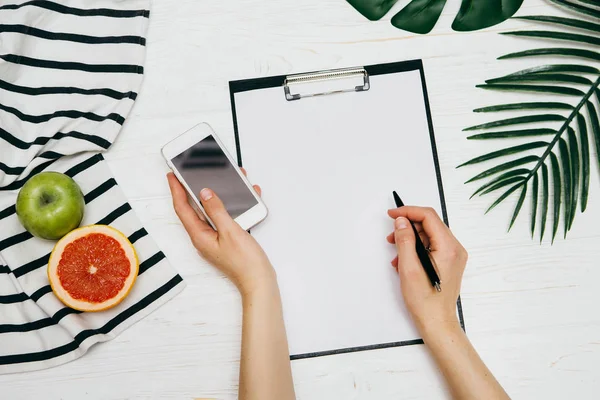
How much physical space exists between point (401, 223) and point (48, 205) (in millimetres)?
499

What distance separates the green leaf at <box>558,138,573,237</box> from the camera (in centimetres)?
80

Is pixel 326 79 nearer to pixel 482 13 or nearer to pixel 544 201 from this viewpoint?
pixel 482 13

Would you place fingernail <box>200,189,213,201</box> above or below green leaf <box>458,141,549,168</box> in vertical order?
below

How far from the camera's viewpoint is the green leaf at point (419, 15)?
2.82 ft

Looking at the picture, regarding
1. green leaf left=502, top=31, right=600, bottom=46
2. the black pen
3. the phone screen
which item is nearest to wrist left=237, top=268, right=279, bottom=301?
the phone screen

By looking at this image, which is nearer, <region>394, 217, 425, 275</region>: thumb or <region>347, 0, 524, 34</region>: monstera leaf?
<region>394, 217, 425, 275</region>: thumb

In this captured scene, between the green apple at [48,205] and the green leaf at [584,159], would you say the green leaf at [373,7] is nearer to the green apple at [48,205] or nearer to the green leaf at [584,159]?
the green leaf at [584,159]

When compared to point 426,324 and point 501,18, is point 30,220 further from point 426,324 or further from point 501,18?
point 501,18

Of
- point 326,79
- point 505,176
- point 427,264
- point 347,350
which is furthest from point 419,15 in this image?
point 347,350

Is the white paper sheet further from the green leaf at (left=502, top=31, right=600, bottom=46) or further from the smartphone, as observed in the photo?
the green leaf at (left=502, top=31, right=600, bottom=46)

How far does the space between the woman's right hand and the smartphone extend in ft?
0.69

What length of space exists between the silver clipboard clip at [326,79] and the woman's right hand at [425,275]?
22 cm

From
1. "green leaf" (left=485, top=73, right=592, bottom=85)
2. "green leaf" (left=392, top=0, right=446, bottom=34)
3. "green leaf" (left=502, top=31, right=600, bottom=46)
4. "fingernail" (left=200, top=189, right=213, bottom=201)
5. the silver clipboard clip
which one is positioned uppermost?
"green leaf" (left=392, top=0, right=446, bottom=34)

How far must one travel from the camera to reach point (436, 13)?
2.82ft
